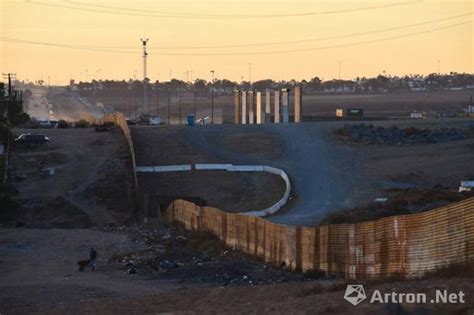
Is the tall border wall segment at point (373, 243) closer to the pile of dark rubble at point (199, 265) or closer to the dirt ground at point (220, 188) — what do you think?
the pile of dark rubble at point (199, 265)

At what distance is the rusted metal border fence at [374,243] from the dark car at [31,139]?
179 ft

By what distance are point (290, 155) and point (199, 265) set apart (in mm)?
50628

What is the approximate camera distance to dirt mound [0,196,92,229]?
58.7 m

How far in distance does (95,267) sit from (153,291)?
9.26 meters

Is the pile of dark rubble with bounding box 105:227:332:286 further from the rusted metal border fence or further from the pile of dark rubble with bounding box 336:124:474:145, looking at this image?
the pile of dark rubble with bounding box 336:124:474:145

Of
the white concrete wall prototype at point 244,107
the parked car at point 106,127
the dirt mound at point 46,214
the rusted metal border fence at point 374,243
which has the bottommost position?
the dirt mound at point 46,214

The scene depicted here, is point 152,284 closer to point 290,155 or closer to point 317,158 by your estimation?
point 317,158

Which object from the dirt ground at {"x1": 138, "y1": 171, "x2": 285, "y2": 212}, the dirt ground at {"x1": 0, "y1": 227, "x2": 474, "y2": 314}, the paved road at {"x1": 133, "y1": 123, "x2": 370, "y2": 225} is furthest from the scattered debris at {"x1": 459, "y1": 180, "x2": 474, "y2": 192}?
the dirt ground at {"x1": 0, "y1": 227, "x2": 474, "y2": 314}

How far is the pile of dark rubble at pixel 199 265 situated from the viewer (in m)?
28.2

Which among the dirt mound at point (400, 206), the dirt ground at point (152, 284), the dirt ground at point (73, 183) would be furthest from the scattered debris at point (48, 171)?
the dirt mound at point (400, 206)

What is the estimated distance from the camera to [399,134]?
91438 mm

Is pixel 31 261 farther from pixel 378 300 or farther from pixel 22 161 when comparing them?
pixel 22 161

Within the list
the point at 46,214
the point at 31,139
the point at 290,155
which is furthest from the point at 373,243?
the point at 31,139

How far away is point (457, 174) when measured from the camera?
7050 cm
